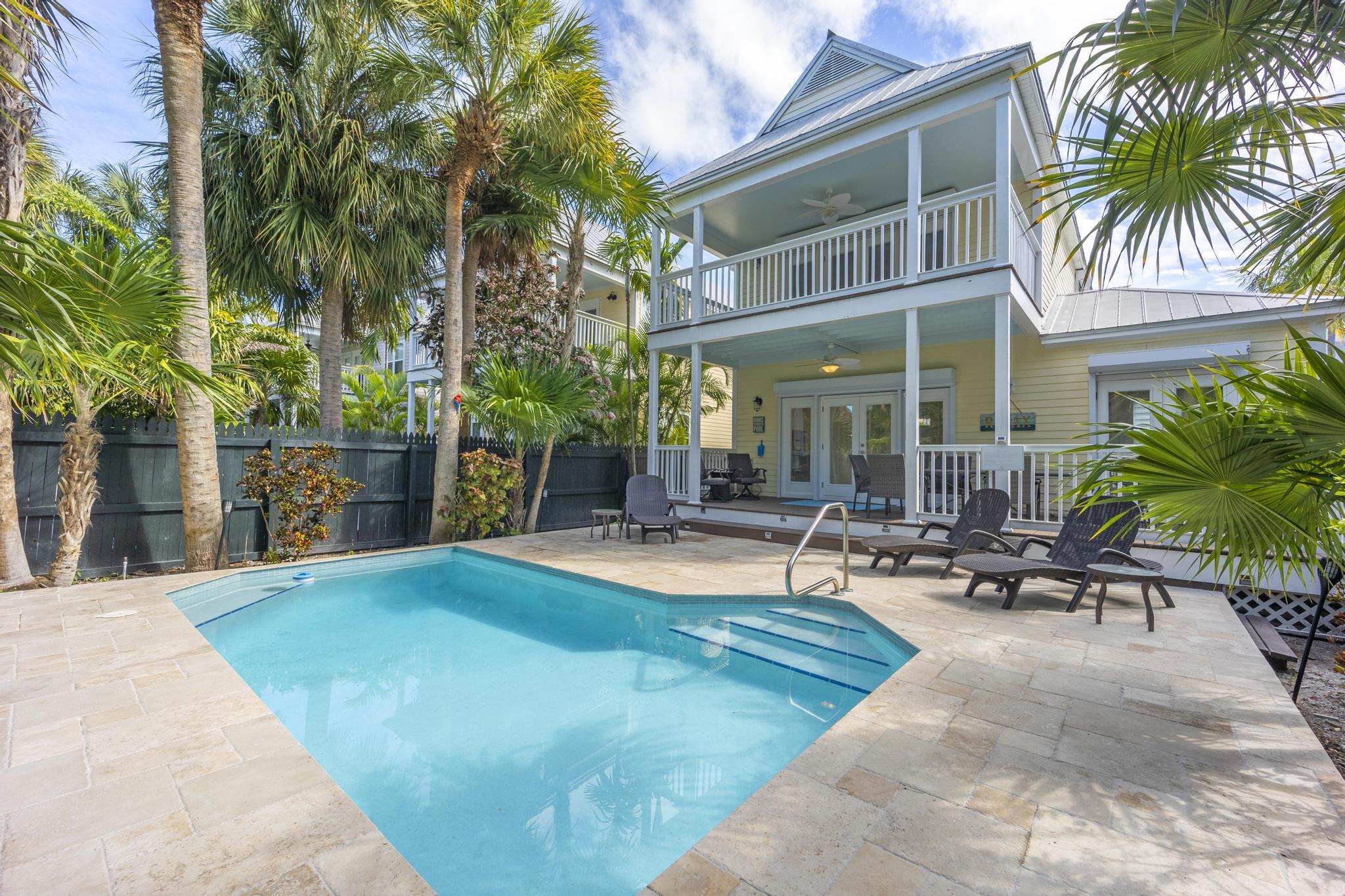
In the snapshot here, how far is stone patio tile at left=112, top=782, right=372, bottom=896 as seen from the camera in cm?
183

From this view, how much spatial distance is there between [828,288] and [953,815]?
7.89 metres

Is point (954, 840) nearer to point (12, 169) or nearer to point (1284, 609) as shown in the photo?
point (1284, 609)

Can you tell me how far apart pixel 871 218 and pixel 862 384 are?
3.35m

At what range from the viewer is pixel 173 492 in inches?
265

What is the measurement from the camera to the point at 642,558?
7453 mm

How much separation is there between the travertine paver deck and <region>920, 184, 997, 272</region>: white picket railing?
5.28 meters

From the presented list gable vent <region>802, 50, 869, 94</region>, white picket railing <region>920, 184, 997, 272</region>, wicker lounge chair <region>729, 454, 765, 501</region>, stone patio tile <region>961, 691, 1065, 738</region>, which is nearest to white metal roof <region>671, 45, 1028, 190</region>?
gable vent <region>802, 50, 869, 94</region>

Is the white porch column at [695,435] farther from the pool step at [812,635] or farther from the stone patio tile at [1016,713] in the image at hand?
the stone patio tile at [1016,713]

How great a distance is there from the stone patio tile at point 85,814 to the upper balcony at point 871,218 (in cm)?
823

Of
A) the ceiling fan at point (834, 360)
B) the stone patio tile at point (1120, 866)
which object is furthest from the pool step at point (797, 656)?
the ceiling fan at point (834, 360)

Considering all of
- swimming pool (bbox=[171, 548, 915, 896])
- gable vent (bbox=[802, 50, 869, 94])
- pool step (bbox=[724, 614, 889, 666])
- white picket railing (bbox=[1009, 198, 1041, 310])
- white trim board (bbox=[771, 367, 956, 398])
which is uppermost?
gable vent (bbox=[802, 50, 869, 94])

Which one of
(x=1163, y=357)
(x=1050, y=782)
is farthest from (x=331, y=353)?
(x=1163, y=357)

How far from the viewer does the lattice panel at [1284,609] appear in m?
5.77

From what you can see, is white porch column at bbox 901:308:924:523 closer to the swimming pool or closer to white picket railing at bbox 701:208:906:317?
white picket railing at bbox 701:208:906:317
